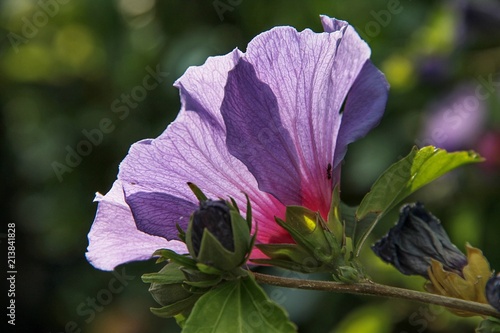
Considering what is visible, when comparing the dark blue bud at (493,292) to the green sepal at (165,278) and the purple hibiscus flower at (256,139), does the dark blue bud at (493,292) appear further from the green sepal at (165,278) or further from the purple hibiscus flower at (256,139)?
the green sepal at (165,278)

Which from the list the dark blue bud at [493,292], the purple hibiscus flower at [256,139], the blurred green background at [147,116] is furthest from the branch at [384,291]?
the blurred green background at [147,116]

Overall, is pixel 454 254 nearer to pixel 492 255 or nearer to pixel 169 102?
pixel 492 255

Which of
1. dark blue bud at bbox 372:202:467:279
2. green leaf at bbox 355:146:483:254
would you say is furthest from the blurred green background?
green leaf at bbox 355:146:483:254

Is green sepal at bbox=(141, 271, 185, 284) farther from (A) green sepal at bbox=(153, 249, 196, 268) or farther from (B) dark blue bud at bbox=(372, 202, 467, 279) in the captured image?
(B) dark blue bud at bbox=(372, 202, 467, 279)

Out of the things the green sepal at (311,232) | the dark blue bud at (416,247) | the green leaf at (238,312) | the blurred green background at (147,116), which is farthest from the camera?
the blurred green background at (147,116)

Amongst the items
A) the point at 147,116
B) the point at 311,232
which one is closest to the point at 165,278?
the point at 311,232

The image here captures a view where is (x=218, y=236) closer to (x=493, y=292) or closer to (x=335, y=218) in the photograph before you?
(x=335, y=218)

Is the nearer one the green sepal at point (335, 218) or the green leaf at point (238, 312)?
the green leaf at point (238, 312)
